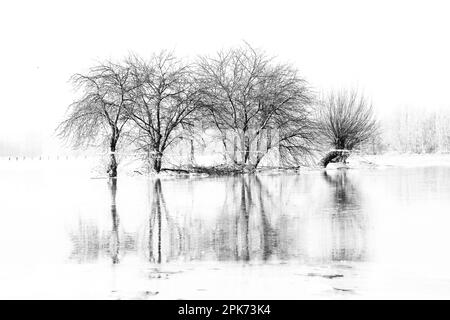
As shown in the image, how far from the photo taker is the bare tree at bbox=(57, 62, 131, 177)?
24656 millimetres

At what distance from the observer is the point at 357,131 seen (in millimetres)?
41188

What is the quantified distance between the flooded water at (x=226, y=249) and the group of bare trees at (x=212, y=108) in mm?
12761

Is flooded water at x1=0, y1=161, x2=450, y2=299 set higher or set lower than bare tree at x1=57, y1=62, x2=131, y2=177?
lower

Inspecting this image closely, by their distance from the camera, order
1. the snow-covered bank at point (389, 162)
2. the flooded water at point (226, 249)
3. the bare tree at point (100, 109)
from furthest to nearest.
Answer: the snow-covered bank at point (389, 162)
the bare tree at point (100, 109)
the flooded water at point (226, 249)

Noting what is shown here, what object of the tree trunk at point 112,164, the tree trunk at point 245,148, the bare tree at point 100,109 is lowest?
the tree trunk at point 112,164

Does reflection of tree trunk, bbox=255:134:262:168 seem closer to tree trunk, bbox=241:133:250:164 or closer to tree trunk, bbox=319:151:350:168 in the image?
tree trunk, bbox=241:133:250:164

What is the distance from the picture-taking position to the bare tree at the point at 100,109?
24.7 metres

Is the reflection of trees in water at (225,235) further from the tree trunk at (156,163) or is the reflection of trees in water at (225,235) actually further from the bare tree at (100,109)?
the tree trunk at (156,163)

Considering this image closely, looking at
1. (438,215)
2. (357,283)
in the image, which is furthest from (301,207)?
(357,283)

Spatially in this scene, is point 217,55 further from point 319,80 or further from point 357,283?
point 357,283

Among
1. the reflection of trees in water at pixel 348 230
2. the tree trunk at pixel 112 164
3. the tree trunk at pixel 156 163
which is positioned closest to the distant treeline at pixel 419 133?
the tree trunk at pixel 156 163

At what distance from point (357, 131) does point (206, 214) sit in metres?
32.1

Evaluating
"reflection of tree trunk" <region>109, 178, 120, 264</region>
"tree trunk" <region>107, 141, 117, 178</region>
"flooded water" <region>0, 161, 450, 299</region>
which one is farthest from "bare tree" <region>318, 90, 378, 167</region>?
"reflection of tree trunk" <region>109, 178, 120, 264</region>

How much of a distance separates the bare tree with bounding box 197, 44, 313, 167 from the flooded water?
19280mm
